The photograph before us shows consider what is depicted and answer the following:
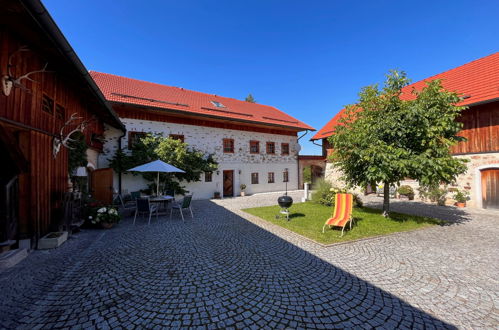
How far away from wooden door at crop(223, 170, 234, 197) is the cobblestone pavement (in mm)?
9285

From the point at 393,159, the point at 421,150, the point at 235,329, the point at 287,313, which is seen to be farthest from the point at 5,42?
the point at 421,150

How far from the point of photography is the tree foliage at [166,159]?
1103 centimetres

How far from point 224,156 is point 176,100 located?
512 centimetres

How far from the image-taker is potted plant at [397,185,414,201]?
39.4 feet

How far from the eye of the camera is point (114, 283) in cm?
316

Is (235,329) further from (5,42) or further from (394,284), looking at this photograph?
(5,42)

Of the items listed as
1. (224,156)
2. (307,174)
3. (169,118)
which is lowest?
(307,174)

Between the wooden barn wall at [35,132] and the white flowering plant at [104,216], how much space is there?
98 centimetres

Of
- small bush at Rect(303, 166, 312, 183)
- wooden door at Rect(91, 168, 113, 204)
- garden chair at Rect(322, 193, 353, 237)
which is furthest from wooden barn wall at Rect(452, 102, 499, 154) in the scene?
wooden door at Rect(91, 168, 113, 204)

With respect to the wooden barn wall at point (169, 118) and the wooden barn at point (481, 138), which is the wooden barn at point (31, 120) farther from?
the wooden barn at point (481, 138)

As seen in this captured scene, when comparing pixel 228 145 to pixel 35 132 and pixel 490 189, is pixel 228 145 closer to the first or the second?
pixel 35 132

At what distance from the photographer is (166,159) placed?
11.1m

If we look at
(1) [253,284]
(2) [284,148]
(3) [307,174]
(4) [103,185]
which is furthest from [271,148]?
(1) [253,284]

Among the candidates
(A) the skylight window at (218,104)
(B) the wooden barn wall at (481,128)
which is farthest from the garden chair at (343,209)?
(A) the skylight window at (218,104)
